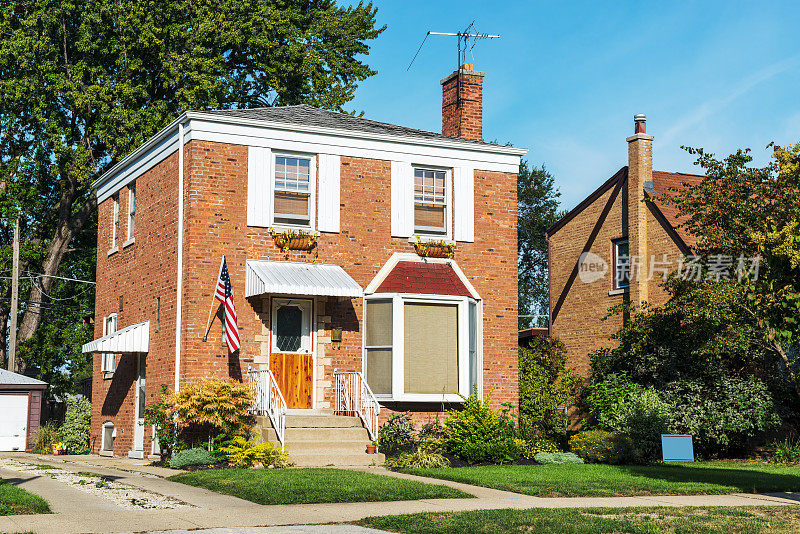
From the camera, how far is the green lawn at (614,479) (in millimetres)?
14164

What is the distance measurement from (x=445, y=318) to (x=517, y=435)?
2944mm

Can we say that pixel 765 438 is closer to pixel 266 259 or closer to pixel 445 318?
pixel 445 318

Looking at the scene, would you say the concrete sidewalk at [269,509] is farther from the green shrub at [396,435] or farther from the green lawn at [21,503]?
the green shrub at [396,435]

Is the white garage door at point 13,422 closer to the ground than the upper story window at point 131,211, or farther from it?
closer to the ground

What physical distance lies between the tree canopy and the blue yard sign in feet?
63.7

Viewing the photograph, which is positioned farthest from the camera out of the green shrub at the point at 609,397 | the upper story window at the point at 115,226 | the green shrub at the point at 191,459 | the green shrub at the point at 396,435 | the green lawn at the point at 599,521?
the upper story window at the point at 115,226

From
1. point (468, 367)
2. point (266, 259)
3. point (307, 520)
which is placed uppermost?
point (266, 259)

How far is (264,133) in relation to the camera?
66.3 feet

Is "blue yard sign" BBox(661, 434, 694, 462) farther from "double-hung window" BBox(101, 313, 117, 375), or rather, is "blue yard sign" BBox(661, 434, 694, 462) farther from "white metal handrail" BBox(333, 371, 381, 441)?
"double-hung window" BBox(101, 313, 117, 375)

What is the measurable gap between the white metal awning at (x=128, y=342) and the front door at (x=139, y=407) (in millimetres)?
554

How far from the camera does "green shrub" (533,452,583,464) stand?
19234 millimetres

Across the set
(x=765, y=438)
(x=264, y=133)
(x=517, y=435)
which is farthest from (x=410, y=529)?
(x=765, y=438)

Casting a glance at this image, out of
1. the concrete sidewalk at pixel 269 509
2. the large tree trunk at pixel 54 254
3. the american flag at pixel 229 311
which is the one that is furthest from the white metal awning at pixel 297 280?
the large tree trunk at pixel 54 254

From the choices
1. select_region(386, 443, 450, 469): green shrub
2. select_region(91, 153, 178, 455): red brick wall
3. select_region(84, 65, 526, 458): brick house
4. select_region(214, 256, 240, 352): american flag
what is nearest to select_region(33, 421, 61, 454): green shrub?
select_region(91, 153, 178, 455): red brick wall
